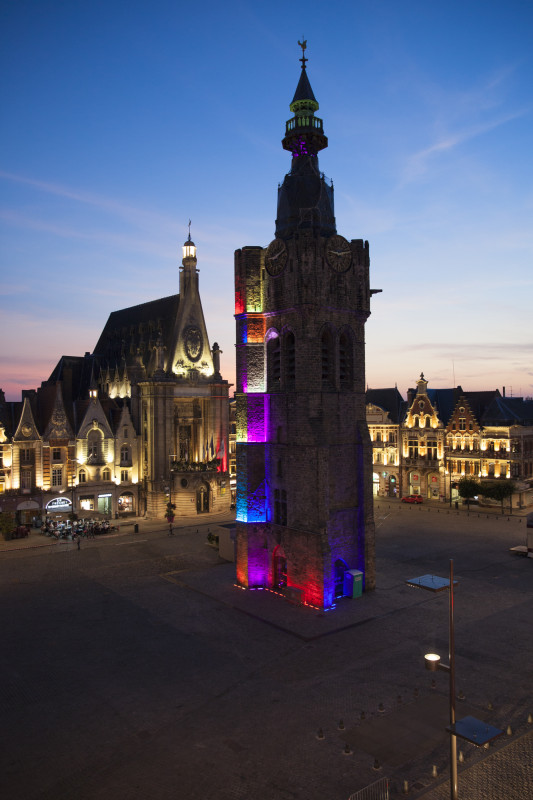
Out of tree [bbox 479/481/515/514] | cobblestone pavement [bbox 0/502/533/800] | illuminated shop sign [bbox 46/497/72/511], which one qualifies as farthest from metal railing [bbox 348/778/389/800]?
tree [bbox 479/481/515/514]

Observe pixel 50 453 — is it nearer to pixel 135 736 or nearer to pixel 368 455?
pixel 368 455

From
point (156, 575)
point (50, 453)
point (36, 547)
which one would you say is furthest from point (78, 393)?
point (156, 575)

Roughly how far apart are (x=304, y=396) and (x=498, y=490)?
3752cm

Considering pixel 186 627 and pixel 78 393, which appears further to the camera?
pixel 78 393

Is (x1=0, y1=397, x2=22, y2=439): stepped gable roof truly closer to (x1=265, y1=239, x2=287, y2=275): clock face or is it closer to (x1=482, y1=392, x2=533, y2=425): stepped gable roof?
(x1=265, y1=239, x2=287, y2=275): clock face

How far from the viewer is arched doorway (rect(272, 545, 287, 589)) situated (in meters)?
35.6

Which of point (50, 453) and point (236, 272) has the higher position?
point (236, 272)

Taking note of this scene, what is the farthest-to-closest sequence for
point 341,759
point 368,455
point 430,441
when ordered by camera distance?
point 430,441 → point 368,455 → point 341,759

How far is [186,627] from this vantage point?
29625mm

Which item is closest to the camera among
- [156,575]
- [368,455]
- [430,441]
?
[368,455]

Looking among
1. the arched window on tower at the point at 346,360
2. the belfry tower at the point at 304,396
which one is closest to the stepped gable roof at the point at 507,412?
the belfry tower at the point at 304,396

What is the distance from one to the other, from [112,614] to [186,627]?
15.7 ft

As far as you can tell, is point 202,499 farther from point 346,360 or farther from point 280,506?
point 346,360

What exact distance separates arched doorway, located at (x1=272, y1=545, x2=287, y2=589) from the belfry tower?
0.07 metres
